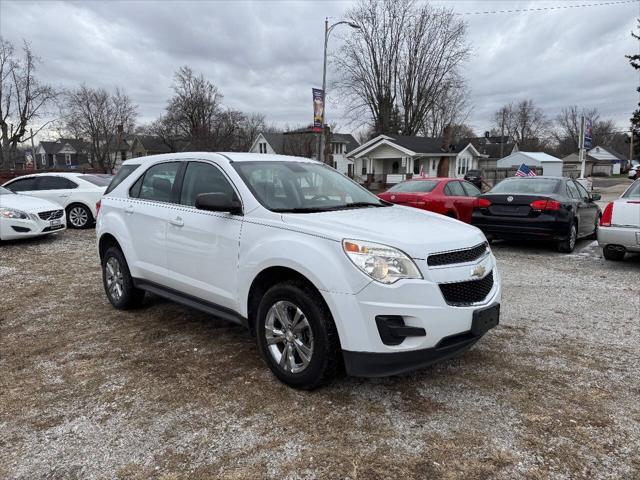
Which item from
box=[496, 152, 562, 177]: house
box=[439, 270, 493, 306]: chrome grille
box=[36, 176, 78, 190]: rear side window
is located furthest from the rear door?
box=[496, 152, 562, 177]: house

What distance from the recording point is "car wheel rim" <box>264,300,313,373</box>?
130 inches

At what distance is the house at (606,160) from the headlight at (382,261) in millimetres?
96809

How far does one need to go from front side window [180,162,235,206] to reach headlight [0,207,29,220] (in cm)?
713

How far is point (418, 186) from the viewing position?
434 inches

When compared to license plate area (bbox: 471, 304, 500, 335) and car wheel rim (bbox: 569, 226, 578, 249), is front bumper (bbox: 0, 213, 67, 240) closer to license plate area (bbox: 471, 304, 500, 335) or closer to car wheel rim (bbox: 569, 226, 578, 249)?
license plate area (bbox: 471, 304, 500, 335)

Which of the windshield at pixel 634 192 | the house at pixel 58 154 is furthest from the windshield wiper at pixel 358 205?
the house at pixel 58 154

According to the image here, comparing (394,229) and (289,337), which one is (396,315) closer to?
(394,229)

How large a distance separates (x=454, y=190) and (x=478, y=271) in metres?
8.00

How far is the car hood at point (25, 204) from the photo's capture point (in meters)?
9.78

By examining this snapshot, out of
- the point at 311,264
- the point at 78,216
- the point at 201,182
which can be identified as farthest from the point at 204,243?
the point at 78,216

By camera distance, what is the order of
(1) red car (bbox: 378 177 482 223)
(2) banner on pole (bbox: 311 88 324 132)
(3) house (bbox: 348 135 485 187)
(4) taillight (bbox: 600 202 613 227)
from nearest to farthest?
1. (4) taillight (bbox: 600 202 613 227)
2. (1) red car (bbox: 378 177 482 223)
3. (2) banner on pole (bbox: 311 88 324 132)
4. (3) house (bbox: 348 135 485 187)

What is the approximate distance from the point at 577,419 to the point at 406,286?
145 centimetres

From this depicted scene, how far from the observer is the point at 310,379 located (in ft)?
10.7

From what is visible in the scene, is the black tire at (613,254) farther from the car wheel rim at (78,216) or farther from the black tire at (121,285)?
the car wheel rim at (78,216)
